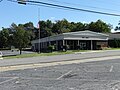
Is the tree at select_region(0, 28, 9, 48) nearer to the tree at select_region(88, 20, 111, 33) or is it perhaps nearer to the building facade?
the tree at select_region(88, 20, 111, 33)

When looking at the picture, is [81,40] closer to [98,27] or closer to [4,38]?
[98,27]

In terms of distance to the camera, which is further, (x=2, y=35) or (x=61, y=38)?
(x=2, y=35)

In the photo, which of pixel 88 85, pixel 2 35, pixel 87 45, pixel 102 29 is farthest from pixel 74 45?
pixel 2 35

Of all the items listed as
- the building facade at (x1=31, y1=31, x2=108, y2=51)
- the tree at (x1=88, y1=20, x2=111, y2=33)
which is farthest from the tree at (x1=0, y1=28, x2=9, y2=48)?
the building facade at (x1=31, y1=31, x2=108, y2=51)

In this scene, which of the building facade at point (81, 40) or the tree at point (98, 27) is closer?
the building facade at point (81, 40)

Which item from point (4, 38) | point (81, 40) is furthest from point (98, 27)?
point (4, 38)

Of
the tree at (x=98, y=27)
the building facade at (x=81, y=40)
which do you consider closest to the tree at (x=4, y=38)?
the tree at (x=98, y=27)

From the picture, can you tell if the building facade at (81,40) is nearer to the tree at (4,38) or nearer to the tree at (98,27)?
the tree at (98,27)

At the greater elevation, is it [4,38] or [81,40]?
[4,38]

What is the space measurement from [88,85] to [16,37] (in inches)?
1854

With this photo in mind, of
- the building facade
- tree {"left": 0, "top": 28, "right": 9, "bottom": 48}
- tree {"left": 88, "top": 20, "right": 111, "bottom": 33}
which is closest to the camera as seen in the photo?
the building facade

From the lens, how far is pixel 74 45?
71.0 meters

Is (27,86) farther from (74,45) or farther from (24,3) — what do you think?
(74,45)

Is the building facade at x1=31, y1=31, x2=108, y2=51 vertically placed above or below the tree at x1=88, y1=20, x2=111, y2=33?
below
